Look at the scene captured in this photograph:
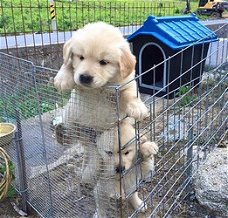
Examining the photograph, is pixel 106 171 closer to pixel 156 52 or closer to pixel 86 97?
pixel 86 97

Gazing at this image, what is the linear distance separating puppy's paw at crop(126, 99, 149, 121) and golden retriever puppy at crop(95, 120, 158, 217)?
125 mm

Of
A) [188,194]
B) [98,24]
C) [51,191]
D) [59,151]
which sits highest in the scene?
[98,24]

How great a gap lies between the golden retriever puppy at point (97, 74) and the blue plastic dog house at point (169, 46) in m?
2.26

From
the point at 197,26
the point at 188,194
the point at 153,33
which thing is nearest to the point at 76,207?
the point at 188,194

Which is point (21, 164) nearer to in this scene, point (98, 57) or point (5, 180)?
point (5, 180)

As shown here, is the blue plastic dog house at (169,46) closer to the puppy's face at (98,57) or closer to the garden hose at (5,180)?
the garden hose at (5,180)

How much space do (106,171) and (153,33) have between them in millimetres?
2896

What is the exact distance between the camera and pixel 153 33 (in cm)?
470

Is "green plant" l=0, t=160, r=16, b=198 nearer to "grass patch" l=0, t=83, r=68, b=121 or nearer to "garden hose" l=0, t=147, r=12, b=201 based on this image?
"garden hose" l=0, t=147, r=12, b=201

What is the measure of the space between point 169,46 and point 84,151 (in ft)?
8.58

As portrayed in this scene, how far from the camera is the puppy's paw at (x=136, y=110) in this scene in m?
2.06

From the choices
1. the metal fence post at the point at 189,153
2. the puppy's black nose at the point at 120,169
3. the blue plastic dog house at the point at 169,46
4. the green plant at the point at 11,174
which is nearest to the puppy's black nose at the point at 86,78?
the puppy's black nose at the point at 120,169

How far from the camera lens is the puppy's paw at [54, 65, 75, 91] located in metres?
2.18

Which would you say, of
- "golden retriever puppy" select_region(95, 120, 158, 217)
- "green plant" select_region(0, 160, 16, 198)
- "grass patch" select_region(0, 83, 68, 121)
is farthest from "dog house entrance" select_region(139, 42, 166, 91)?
"golden retriever puppy" select_region(95, 120, 158, 217)
